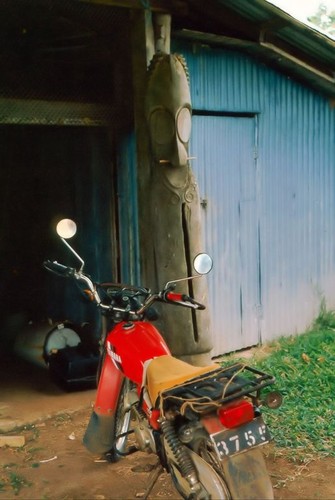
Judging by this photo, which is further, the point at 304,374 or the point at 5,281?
the point at 5,281

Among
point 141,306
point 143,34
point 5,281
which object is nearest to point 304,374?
point 141,306

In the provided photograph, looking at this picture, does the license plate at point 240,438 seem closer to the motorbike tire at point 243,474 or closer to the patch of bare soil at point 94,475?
the motorbike tire at point 243,474

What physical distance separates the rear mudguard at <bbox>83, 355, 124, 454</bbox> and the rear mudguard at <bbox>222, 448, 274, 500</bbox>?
4.26 feet

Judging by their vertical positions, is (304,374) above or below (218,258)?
below

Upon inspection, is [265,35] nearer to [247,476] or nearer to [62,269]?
[62,269]

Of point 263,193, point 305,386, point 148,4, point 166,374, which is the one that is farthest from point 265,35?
point 166,374

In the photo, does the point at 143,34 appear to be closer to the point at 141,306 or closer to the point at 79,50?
the point at 79,50

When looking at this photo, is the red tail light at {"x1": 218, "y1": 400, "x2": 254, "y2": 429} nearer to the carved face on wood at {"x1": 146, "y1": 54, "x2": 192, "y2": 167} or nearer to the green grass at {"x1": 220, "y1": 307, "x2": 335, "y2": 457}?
the green grass at {"x1": 220, "y1": 307, "x2": 335, "y2": 457}

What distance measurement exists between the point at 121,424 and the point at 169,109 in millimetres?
2405

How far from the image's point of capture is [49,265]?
401 centimetres

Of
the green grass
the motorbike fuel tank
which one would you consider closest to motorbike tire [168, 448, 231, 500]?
the motorbike fuel tank

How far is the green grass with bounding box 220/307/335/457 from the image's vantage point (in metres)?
4.63

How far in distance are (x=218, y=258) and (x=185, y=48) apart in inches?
86.9

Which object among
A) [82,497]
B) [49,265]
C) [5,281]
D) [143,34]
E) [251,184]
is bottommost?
[82,497]
